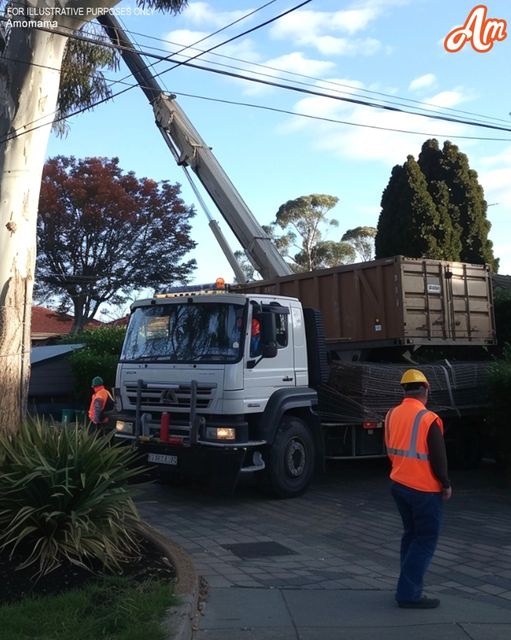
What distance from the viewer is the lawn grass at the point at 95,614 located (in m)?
4.32

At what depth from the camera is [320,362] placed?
10133mm

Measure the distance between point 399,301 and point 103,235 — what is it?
19.2 m

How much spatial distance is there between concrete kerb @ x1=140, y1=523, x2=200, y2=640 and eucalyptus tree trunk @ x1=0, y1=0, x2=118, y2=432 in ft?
7.74

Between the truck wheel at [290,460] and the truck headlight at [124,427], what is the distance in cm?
186

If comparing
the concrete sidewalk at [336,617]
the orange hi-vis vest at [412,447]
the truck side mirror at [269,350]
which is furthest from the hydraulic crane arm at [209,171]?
the concrete sidewalk at [336,617]

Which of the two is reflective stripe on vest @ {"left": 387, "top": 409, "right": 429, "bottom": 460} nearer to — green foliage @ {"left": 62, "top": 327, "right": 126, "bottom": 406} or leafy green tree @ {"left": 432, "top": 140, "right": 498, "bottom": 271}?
green foliage @ {"left": 62, "top": 327, "right": 126, "bottom": 406}

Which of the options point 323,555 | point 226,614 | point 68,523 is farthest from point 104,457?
point 323,555

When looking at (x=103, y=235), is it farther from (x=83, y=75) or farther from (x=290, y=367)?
(x=290, y=367)

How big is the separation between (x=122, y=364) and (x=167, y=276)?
64.0ft

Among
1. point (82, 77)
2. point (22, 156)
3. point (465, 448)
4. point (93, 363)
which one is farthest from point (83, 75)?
point (465, 448)

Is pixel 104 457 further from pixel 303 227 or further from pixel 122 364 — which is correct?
pixel 303 227

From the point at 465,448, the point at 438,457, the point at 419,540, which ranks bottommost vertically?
the point at 419,540

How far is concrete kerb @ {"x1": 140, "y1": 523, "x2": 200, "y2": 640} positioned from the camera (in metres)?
4.50

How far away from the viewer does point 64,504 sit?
575cm
